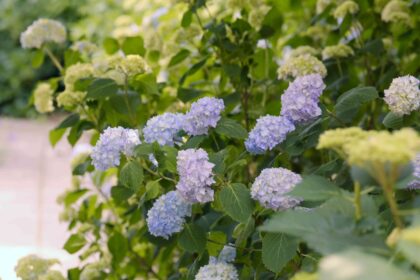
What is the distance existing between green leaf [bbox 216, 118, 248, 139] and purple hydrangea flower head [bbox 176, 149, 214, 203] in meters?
0.18

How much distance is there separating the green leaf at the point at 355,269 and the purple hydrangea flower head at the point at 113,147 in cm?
76

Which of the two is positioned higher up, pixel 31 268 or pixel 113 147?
pixel 113 147

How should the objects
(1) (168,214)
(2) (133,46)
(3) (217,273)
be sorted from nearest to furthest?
1. (3) (217,273)
2. (1) (168,214)
3. (2) (133,46)

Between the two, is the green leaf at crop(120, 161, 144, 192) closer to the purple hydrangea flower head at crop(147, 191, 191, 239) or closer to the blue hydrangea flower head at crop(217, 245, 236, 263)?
the purple hydrangea flower head at crop(147, 191, 191, 239)

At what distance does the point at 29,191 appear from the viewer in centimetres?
448

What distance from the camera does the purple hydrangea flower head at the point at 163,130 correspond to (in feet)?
4.75

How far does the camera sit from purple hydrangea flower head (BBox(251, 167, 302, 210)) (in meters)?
1.22

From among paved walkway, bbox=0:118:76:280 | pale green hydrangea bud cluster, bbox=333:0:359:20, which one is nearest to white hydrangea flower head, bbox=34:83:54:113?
pale green hydrangea bud cluster, bbox=333:0:359:20

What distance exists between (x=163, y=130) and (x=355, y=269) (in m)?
0.83

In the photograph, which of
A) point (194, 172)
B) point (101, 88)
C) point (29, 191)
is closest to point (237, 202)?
point (194, 172)

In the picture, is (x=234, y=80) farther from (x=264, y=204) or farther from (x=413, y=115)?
(x=264, y=204)

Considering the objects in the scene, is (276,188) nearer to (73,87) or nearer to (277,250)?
(277,250)

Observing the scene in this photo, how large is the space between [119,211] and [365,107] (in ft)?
2.63

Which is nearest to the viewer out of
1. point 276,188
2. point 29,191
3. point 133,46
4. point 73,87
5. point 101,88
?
point 276,188
